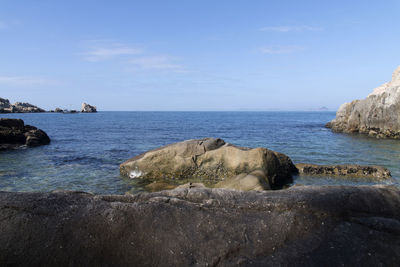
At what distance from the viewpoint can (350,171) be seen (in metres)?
13.0

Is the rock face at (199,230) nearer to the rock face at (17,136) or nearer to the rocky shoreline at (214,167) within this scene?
the rocky shoreline at (214,167)

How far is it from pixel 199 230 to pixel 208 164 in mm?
8591

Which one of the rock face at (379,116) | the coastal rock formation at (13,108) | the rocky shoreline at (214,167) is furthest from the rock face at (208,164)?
the coastal rock formation at (13,108)

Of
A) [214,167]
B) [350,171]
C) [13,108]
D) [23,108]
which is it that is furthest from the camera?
[23,108]

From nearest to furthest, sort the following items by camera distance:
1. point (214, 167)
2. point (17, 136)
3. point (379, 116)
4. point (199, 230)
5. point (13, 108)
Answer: point (199, 230) < point (214, 167) < point (17, 136) < point (379, 116) < point (13, 108)

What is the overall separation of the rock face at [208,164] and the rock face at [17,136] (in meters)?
15.3

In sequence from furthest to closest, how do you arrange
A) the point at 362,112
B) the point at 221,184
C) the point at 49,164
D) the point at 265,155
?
the point at 362,112 → the point at 49,164 → the point at 265,155 → the point at 221,184

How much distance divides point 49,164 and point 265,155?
40.6 ft

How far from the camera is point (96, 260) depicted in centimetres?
319

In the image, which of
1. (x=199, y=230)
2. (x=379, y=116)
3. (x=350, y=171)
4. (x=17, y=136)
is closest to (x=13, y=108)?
(x=17, y=136)

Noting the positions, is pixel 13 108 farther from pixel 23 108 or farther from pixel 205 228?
pixel 205 228

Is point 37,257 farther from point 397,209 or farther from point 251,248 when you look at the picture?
point 397,209

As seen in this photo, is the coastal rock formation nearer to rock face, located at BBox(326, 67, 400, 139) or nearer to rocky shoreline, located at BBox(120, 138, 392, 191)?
rocky shoreline, located at BBox(120, 138, 392, 191)

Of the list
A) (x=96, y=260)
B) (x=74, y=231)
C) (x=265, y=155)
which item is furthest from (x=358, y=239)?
(x=265, y=155)
